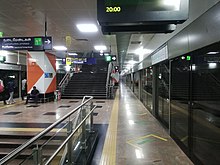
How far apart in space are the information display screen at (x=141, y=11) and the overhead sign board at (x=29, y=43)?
14.5ft

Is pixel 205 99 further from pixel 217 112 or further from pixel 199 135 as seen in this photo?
pixel 199 135

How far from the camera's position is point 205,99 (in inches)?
113

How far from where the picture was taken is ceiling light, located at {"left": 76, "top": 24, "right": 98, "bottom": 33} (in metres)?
6.78

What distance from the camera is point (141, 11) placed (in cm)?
245

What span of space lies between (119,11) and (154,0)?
1.50 feet

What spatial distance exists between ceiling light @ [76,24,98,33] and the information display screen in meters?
4.42

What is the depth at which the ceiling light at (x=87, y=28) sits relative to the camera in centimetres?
678

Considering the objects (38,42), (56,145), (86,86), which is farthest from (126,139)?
(86,86)

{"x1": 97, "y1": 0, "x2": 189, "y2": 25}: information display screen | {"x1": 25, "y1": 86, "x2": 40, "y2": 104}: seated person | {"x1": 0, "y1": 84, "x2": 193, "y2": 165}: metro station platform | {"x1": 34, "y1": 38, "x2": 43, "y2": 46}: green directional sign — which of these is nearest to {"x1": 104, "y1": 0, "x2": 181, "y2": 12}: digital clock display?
{"x1": 97, "y1": 0, "x2": 189, "y2": 25}: information display screen

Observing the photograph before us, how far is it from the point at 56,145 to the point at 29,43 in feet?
15.3

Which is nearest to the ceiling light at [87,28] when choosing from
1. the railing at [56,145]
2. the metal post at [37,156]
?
the railing at [56,145]

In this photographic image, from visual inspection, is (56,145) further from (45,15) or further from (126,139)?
(45,15)

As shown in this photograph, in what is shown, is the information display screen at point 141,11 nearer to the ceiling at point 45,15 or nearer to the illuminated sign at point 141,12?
the illuminated sign at point 141,12

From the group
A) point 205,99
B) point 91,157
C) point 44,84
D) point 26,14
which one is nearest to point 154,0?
point 205,99
